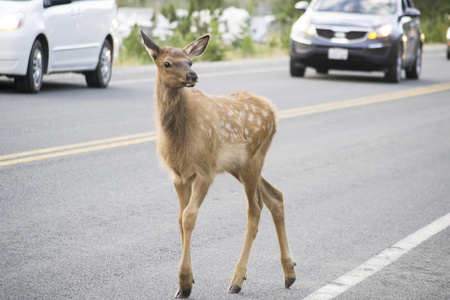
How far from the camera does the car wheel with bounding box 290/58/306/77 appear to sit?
1928 cm

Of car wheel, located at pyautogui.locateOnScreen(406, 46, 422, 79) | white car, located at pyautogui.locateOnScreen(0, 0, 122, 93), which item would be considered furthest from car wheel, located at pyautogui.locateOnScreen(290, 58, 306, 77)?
white car, located at pyautogui.locateOnScreen(0, 0, 122, 93)

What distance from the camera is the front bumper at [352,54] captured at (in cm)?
1856

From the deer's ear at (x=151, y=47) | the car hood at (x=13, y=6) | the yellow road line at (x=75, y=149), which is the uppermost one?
the deer's ear at (x=151, y=47)

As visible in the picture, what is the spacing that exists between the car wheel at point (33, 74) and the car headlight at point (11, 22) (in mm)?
460

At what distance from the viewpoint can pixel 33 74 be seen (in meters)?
13.3

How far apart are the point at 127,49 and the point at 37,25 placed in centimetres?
1190

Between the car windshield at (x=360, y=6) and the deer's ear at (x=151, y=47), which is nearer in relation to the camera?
the deer's ear at (x=151, y=47)

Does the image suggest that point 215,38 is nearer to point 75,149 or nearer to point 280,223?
point 75,149

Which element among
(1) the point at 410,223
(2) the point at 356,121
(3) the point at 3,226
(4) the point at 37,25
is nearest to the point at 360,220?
(1) the point at 410,223

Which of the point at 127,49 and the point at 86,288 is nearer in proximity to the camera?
the point at 86,288

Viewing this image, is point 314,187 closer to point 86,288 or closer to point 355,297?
point 355,297

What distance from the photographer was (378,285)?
5.41 m

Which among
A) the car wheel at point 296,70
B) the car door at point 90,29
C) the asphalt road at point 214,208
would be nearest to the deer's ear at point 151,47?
the asphalt road at point 214,208

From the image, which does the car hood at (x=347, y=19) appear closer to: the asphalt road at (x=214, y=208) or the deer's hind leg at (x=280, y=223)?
the asphalt road at (x=214, y=208)
